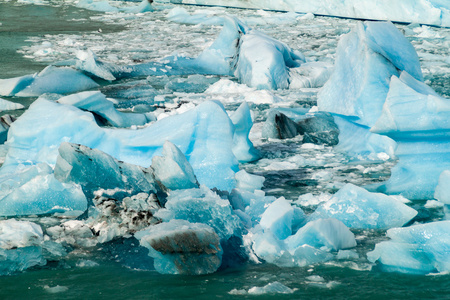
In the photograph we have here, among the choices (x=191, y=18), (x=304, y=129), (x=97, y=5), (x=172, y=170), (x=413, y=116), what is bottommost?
(x=97, y=5)

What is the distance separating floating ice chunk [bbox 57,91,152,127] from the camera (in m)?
4.09

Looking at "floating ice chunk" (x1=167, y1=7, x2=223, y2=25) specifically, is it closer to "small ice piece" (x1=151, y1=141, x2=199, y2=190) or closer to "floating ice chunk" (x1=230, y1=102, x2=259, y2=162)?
"floating ice chunk" (x1=230, y1=102, x2=259, y2=162)

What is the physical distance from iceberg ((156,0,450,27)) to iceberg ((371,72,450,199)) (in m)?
6.85

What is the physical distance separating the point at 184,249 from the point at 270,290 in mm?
355

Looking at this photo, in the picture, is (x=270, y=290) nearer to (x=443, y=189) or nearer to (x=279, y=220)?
(x=279, y=220)

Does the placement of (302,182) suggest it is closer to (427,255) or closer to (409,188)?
(409,188)

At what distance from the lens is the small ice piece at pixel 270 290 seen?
1.91 meters

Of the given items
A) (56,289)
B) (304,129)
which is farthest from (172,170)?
(304,129)

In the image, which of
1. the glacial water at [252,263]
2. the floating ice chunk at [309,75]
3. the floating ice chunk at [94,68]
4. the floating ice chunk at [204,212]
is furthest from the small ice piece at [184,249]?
the floating ice chunk at [94,68]

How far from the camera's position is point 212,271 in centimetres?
211

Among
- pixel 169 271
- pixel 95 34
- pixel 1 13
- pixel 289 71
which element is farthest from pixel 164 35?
pixel 169 271

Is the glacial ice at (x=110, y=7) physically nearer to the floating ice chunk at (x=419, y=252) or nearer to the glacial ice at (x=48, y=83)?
the glacial ice at (x=48, y=83)

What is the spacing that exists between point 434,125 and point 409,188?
0.37m

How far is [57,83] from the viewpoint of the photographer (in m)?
5.35
